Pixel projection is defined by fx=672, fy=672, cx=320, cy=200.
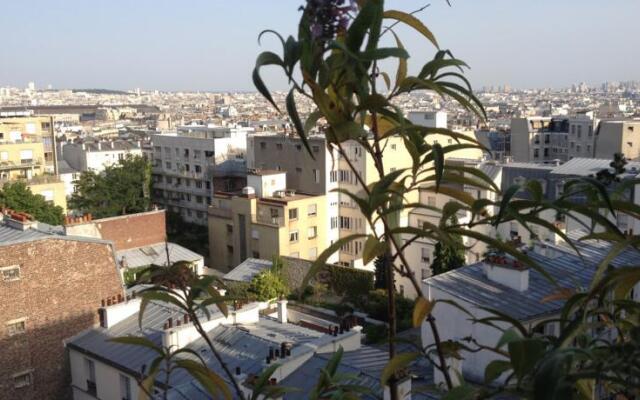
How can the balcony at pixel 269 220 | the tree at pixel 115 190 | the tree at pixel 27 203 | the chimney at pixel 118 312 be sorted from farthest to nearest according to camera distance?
the tree at pixel 115 190 → the tree at pixel 27 203 → the balcony at pixel 269 220 → the chimney at pixel 118 312

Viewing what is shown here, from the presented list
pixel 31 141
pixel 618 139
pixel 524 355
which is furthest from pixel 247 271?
pixel 618 139

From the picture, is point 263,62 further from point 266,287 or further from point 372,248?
point 266,287

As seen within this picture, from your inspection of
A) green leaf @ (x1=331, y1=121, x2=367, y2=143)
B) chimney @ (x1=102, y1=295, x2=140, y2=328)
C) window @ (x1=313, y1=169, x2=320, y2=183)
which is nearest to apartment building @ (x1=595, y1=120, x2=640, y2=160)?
window @ (x1=313, y1=169, x2=320, y2=183)

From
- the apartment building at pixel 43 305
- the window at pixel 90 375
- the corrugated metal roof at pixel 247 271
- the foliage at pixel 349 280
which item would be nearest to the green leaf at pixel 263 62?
the window at pixel 90 375

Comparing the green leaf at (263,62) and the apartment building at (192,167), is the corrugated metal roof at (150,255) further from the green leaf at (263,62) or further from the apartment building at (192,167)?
the green leaf at (263,62)

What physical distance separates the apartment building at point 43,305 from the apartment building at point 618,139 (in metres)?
44.1

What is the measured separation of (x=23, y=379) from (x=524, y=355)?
1740 cm

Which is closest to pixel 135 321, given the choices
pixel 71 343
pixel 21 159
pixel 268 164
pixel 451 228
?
pixel 71 343

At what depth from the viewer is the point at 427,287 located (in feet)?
46.6

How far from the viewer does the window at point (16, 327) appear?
53.7 ft

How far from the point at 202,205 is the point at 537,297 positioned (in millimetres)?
41810

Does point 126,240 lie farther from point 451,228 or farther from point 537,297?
point 451,228

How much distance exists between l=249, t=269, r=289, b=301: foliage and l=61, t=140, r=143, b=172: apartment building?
3903 cm

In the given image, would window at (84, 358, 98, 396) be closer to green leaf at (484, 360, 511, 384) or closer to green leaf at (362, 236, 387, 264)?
green leaf at (362, 236, 387, 264)
